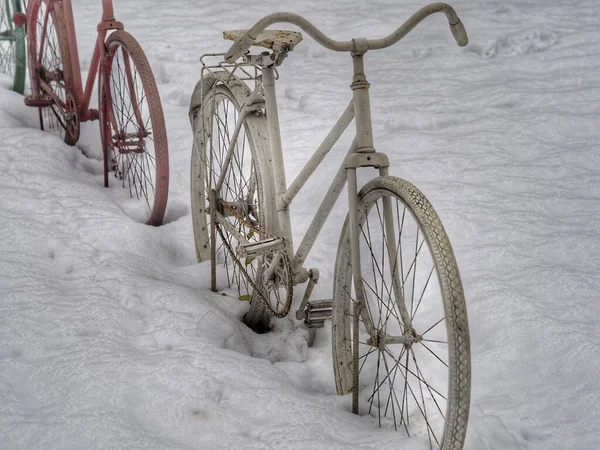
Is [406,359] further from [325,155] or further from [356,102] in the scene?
[356,102]

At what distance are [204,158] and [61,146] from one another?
1.22m

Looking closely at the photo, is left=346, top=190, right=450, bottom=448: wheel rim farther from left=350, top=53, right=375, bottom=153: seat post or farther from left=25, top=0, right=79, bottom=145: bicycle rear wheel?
left=25, top=0, right=79, bottom=145: bicycle rear wheel

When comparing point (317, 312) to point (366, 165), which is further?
point (317, 312)

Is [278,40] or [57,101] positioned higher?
[278,40]

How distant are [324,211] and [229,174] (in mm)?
776

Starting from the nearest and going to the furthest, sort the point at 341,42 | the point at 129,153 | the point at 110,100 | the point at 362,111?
the point at 341,42 < the point at 362,111 < the point at 110,100 < the point at 129,153

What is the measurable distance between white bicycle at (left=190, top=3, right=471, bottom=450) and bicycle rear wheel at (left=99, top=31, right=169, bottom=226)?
19cm

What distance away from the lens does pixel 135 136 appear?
3.54 m

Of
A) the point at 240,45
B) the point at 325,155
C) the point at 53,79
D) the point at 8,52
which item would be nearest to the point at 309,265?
the point at 325,155

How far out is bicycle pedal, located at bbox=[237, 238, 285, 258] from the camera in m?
2.62

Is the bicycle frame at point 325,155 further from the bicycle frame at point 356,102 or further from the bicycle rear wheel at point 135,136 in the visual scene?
the bicycle rear wheel at point 135,136

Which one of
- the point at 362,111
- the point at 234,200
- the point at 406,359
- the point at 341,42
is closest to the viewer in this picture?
the point at 341,42

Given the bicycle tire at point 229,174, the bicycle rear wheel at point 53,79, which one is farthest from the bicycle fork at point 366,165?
the bicycle rear wheel at point 53,79

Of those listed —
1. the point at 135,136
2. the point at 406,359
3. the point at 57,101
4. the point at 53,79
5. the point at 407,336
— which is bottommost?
the point at 406,359
